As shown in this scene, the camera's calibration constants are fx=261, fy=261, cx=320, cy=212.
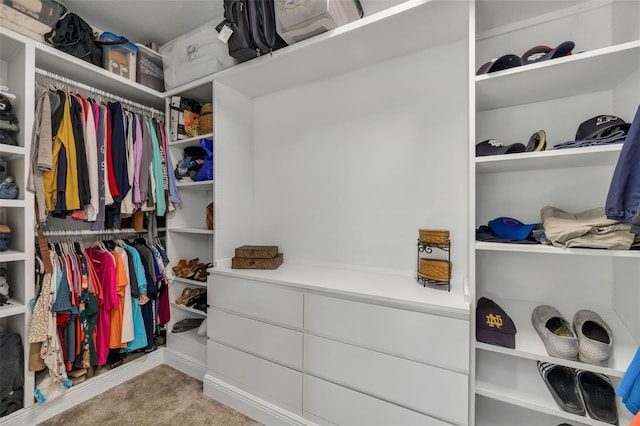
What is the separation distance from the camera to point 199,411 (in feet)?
5.49

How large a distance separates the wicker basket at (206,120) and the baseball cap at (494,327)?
2.11m

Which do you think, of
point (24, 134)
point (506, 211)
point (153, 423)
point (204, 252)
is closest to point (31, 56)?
point (24, 134)

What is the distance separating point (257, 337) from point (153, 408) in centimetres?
83

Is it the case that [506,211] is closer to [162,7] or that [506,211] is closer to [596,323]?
[596,323]

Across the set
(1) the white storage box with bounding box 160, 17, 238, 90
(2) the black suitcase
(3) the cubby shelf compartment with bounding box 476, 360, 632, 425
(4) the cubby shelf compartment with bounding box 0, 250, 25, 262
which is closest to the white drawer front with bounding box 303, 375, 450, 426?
(3) the cubby shelf compartment with bounding box 476, 360, 632, 425

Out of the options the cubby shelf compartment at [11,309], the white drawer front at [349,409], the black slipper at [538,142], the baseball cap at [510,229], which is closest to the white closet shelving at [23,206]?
the cubby shelf compartment at [11,309]

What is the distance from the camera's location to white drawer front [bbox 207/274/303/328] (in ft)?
4.95

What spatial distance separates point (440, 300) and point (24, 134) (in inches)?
95.7

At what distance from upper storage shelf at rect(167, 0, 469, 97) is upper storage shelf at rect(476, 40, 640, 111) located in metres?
0.41

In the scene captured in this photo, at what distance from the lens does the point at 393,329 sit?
1245 millimetres

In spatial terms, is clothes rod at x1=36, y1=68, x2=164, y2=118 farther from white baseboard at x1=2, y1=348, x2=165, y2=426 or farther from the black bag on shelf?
white baseboard at x1=2, y1=348, x2=165, y2=426

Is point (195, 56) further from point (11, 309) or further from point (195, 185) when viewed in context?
point (11, 309)

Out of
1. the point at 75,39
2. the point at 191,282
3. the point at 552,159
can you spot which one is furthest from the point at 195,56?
the point at 552,159

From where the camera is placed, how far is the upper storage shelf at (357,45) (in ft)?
4.22
